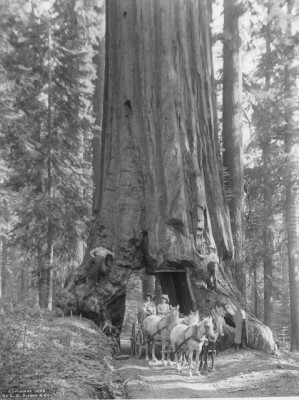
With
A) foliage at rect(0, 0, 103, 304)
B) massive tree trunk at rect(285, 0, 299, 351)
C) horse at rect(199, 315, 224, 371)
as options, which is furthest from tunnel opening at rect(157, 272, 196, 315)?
massive tree trunk at rect(285, 0, 299, 351)

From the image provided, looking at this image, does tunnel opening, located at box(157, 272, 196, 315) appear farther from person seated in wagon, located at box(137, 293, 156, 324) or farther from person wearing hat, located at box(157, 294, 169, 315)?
person seated in wagon, located at box(137, 293, 156, 324)

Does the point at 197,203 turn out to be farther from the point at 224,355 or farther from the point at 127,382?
the point at 127,382

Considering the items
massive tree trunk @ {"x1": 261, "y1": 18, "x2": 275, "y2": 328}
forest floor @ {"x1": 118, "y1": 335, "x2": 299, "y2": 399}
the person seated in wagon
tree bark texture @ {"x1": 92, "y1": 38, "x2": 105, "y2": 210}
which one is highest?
tree bark texture @ {"x1": 92, "y1": 38, "x2": 105, "y2": 210}

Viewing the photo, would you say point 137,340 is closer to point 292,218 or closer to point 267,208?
point 292,218

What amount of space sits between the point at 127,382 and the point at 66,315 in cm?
251

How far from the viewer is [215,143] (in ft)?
32.3

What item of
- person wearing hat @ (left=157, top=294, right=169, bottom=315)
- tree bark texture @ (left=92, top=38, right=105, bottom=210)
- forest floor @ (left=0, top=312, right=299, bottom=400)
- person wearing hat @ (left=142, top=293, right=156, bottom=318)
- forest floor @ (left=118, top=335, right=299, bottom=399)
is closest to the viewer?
forest floor @ (left=0, top=312, right=299, bottom=400)

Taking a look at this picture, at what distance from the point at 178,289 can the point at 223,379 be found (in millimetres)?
3449

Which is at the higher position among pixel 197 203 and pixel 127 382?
pixel 197 203

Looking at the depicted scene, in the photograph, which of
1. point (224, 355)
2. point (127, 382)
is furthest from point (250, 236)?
point (127, 382)

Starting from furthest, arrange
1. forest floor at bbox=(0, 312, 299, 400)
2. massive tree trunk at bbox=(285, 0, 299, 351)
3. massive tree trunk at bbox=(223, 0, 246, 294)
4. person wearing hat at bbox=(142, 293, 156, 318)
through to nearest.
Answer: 1. massive tree trunk at bbox=(285, 0, 299, 351)
2. massive tree trunk at bbox=(223, 0, 246, 294)
3. person wearing hat at bbox=(142, 293, 156, 318)
4. forest floor at bbox=(0, 312, 299, 400)

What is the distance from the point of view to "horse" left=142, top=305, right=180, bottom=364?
7.07 m

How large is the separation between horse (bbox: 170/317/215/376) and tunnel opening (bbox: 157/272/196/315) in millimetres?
1544

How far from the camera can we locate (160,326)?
7.23m
